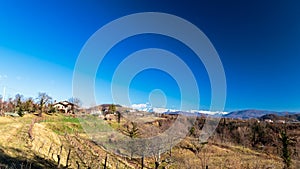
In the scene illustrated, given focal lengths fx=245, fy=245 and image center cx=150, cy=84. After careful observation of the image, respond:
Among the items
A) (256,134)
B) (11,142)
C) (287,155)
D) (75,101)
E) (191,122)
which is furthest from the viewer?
(75,101)

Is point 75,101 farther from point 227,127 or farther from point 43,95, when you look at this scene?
point 227,127

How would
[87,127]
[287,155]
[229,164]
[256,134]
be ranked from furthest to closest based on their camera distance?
1. [256,134]
2. [87,127]
3. [229,164]
4. [287,155]

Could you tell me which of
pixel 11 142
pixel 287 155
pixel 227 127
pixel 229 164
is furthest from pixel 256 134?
pixel 11 142

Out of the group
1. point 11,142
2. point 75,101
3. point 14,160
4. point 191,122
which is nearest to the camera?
point 14,160

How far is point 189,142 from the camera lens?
41312 mm

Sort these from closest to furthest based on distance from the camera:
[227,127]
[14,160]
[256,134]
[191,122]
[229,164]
Result: [14,160] → [229,164] → [256,134] → [191,122] → [227,127]

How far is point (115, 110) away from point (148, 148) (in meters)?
36.7

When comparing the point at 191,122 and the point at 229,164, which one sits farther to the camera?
the point at 191,122

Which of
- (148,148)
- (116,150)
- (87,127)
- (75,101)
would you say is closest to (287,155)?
(148,148)

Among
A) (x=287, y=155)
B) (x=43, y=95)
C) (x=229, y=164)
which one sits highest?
(x=43, y=95)

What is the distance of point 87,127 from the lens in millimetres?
40438

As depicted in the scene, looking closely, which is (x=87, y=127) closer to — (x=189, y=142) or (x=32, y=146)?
(x=189, y=142)

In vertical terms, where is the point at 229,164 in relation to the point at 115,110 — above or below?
below

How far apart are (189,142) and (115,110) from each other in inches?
1125
